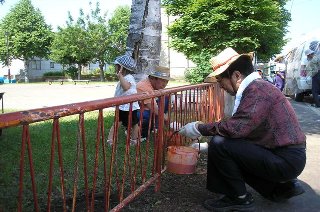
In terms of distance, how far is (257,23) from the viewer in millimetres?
21469

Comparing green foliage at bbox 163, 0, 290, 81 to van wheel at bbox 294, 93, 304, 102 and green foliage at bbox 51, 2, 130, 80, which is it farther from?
green foliage at bbox 51, 2, 130, 80

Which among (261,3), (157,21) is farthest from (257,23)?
(157,21)

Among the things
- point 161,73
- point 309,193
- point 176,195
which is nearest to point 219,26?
point 161,73

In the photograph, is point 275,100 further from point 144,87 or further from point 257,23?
point 257,23

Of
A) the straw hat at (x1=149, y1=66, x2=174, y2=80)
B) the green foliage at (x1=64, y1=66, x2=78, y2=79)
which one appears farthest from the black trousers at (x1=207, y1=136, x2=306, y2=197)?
the green foliage at (x1=64, y1=66, x2=78, y2=79)

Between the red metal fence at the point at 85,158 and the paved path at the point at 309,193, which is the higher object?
the red metal fence at the point at 85,158

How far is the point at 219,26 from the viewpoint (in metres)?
22.2

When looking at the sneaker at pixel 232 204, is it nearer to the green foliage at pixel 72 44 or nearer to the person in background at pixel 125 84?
the person in background at pixel 125 84

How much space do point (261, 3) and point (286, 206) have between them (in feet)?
66.0

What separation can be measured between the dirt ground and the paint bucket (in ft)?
0.80

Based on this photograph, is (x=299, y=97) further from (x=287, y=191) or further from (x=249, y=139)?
(x=249, y=139)

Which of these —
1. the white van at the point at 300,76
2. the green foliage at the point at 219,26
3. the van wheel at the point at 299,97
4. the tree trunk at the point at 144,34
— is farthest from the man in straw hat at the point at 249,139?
the green foliage at the point at 219,26

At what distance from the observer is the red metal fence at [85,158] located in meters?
2.20

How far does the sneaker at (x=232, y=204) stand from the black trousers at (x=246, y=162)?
9 centimetres
